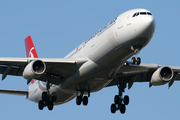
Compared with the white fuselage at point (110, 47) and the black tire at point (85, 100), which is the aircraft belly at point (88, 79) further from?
the black tire at point (85, 100)

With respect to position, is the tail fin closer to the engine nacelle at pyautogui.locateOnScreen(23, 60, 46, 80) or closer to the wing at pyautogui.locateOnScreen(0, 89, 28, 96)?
the wing at pyautogui.locateOnScreen(0, 89, 28, 96)

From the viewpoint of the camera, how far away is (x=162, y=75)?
33938 millimetres

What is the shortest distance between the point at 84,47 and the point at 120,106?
802cm

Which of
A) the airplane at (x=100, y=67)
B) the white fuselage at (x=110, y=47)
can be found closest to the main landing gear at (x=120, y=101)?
the airplane at (x=100, y=67)

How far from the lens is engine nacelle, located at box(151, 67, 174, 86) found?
1324 inches

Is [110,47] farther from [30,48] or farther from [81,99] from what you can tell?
[30,48]

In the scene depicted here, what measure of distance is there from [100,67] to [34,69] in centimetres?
506

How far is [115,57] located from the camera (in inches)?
1137

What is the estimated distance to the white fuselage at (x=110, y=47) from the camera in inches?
1086

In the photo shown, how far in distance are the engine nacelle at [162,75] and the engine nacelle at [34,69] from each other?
10.0m

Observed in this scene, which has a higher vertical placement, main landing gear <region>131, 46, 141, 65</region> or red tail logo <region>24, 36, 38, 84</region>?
red tail logo <region>24, 36, 38, 84</region>

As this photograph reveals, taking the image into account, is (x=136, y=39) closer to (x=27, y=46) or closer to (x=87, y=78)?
(x=87, y=78)

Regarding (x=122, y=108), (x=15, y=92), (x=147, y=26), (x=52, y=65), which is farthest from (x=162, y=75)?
(x=15, y=92)

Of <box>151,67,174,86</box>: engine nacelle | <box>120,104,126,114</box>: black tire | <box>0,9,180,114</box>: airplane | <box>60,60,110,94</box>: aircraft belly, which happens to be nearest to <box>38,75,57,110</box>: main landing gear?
<box>0,9,180,114</box>: airplane
